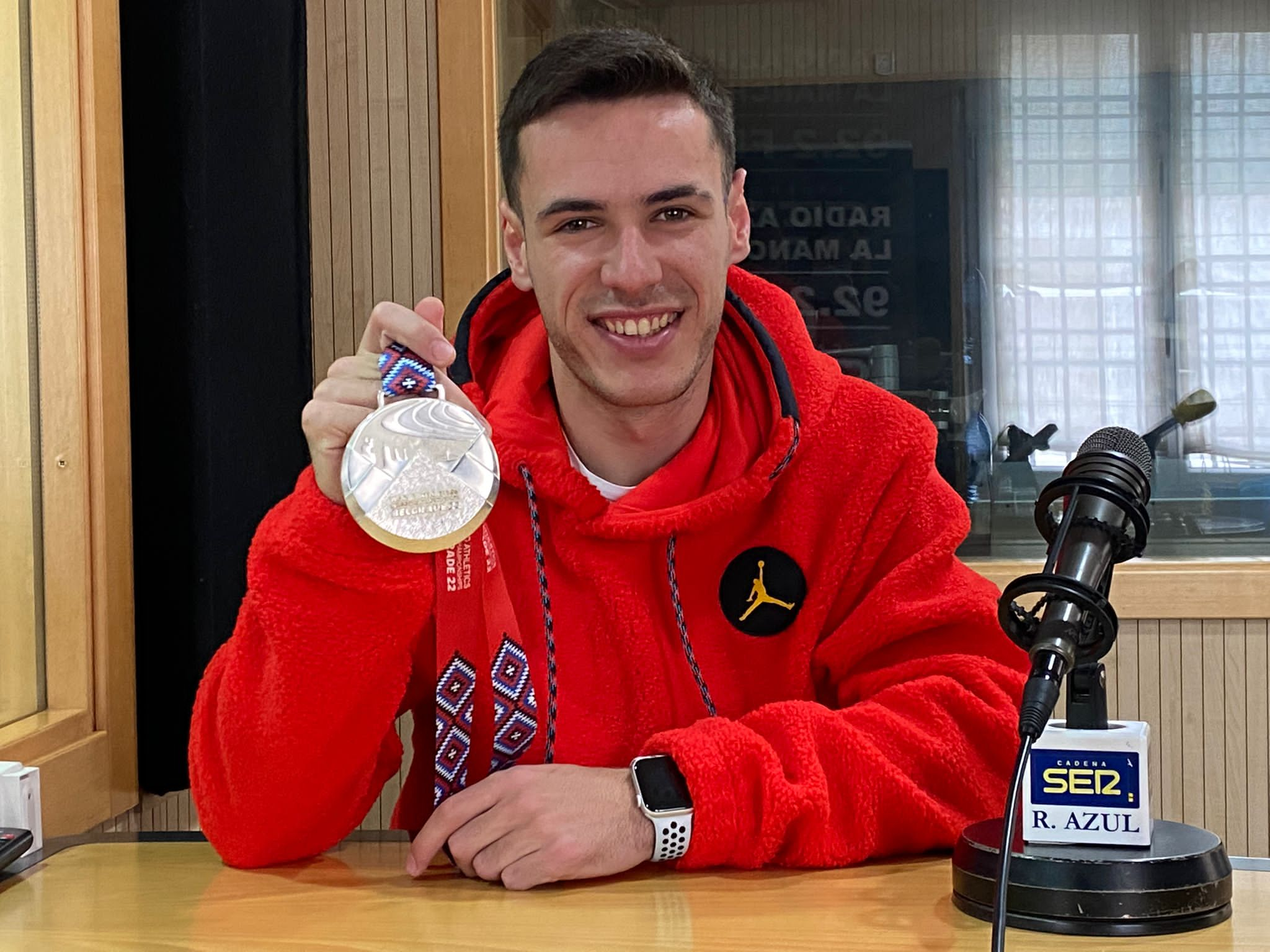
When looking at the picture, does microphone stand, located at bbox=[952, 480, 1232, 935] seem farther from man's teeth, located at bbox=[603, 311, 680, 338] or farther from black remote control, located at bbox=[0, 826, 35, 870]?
black remote control, located at bbox=[0, 826, 35, 870]

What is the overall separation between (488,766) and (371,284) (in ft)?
3.88

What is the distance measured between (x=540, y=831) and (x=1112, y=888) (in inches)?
15.6

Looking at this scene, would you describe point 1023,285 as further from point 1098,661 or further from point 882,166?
point 1098,661

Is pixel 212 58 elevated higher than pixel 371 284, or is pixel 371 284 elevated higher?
pixel 212 58

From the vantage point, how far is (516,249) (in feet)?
4.60

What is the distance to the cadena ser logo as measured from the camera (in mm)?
876

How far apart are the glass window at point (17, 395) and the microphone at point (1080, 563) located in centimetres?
111

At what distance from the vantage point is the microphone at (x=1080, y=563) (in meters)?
0.77

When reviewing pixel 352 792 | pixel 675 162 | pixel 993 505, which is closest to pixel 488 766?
pixel 352 792

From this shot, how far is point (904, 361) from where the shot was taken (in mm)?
2391

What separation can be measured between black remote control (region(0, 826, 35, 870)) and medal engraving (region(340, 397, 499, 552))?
40 cm

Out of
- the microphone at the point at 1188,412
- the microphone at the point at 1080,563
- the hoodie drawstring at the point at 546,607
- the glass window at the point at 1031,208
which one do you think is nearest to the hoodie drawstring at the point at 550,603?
the hoodie drawstring at the point at 546,607

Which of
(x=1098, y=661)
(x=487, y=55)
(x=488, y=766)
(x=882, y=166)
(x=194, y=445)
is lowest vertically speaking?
(x=488, y=766)

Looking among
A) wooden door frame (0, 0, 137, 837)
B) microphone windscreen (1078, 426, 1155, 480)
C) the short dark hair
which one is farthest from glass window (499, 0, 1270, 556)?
microphone windscreen (1078, 426, 1155, 480)
